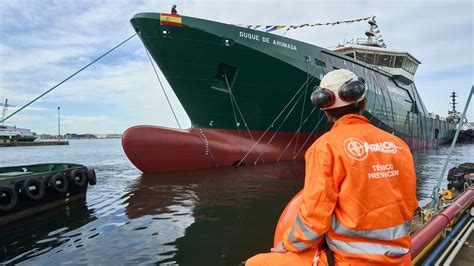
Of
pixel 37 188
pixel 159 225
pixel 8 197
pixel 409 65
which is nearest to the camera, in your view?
pixel 159 225

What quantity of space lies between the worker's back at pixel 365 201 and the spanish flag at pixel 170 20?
12.1 m

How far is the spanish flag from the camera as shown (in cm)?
1287

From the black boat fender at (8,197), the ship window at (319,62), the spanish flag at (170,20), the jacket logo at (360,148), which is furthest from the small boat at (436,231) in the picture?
the ship window at (319,62)

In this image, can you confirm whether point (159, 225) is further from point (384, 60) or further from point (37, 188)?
point (384, 60)

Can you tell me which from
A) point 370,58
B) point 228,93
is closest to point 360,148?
point 228,93

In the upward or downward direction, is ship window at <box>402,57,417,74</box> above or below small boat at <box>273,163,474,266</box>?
above

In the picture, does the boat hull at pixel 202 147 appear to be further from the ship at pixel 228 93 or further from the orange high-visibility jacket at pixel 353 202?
the orange high-visibility jacket at pixel 353 202

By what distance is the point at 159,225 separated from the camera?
6.84 meters

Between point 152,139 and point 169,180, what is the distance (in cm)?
191

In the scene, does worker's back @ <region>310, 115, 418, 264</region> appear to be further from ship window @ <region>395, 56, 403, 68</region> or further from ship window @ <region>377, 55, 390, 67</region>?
ship window @ <region>395, 56, 403, 68</region>

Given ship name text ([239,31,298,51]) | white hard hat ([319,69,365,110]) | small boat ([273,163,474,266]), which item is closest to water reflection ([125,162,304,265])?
small boat ([273,163,474,266])

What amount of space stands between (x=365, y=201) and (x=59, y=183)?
8812 mm

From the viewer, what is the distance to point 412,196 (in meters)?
1.84

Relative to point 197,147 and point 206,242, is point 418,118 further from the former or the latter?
point 206,242
